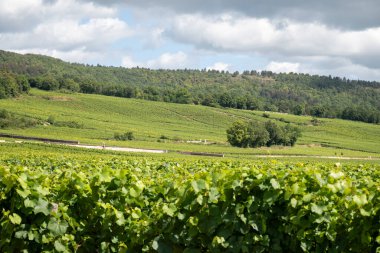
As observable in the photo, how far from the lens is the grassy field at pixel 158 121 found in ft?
370

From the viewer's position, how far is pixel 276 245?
26.1 ft

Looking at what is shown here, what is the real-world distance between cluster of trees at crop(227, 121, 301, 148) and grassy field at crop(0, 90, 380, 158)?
344 centimetres

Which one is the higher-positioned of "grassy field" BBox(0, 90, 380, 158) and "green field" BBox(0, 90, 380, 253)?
"green field" BBox(0, 90, 380, 253)

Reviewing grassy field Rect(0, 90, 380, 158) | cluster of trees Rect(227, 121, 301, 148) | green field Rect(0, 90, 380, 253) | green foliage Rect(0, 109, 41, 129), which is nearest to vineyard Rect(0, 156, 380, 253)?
green field Rect(0, 90, 380, 253)

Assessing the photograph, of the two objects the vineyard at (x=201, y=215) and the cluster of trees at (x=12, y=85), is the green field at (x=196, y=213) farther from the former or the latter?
the cluster of trees at (x=12, y=85)

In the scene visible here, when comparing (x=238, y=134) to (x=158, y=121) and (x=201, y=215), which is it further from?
(x=201, y=215)

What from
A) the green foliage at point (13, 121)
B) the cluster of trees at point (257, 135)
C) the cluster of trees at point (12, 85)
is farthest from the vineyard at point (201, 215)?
the cluster of trees at point (12, 85)

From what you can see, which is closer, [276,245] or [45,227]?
[276,245]

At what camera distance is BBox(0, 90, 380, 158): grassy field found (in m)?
113

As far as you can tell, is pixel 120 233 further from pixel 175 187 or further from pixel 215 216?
pixel 215 216

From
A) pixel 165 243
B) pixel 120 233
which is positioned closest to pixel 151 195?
pixel 120 233

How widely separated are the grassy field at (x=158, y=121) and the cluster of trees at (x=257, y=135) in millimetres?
3445

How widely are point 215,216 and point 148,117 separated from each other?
476 feet

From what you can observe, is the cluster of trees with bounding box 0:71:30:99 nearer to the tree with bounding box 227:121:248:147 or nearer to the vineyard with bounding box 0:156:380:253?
the tree with bounding box 227:121:248:147
